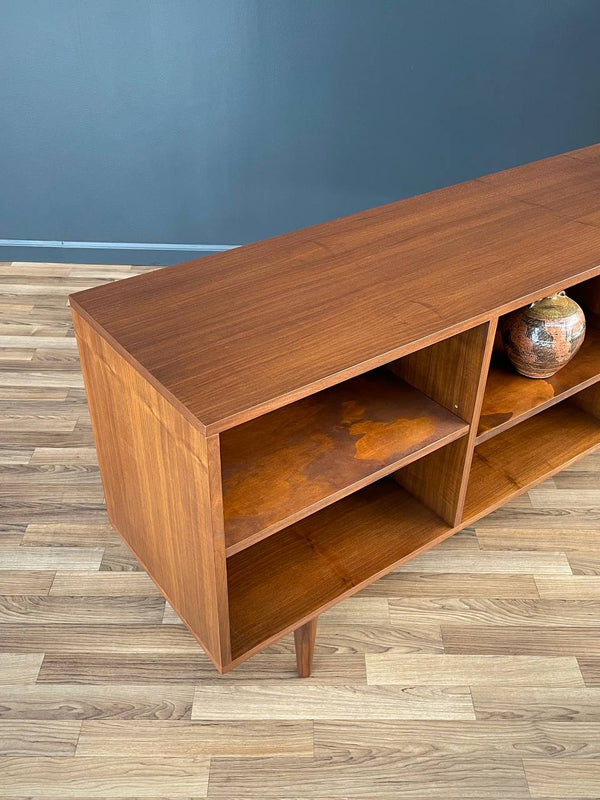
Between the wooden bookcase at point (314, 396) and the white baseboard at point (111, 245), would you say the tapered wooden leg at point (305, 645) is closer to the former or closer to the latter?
the wooden bookcase at point (314, 396)

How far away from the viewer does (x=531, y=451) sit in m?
1.86

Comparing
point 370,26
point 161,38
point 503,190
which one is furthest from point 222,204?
point 503,190

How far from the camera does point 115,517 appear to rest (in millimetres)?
1672

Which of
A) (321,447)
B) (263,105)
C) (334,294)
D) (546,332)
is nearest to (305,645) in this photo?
(321,447)

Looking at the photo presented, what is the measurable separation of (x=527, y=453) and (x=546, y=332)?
1.21 ft

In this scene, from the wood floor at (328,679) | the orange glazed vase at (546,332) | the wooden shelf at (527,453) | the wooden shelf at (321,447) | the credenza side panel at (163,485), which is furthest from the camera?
the wooden shelf at (527,453)

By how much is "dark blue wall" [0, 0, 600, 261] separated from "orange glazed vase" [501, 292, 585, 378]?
135 centimetres

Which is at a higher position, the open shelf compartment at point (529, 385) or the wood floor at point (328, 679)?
the open shelf compartment at point (529, 385)

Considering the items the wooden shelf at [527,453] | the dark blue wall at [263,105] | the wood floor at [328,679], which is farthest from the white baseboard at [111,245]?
the wooden shelf at [527,453]

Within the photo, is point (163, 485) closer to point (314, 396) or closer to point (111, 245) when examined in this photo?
point (314, 396)

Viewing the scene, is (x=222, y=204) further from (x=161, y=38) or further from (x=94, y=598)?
(x=94, y=598)

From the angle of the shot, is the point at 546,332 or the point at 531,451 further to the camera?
the point at 531,451

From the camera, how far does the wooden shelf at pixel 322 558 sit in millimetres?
1429

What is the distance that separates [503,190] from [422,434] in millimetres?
694
